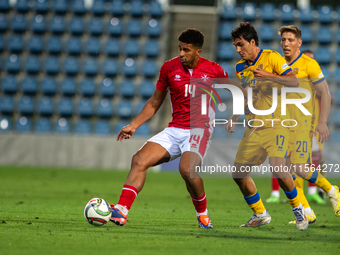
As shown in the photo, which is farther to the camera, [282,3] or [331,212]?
[282,3]

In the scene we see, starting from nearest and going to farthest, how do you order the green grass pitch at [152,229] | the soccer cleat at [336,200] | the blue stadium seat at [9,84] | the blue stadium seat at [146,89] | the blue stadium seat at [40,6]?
the green grass pitch at [152,229] < the soccer cleat at [336,200] < the blue stadium seat at [146,89] < the blue stadium seat at [9,84] < the blue stadium seat at [40,6]

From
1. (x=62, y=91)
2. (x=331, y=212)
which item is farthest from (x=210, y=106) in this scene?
(x=62, y=91)

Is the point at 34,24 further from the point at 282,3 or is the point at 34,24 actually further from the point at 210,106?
the point at 210,106

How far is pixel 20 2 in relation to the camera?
1734 centimetres

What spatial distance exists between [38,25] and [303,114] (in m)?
13.9

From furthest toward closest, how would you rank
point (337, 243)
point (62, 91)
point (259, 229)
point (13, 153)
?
point (62, 91), point (13, 153), point (259, 229), point (337, 243)

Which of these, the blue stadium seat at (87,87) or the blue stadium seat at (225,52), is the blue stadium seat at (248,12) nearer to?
the blue stadium seat at (225,52)

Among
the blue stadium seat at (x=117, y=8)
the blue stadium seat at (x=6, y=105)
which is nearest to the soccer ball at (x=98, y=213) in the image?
the blue stadium seat at (x=6, y=105)

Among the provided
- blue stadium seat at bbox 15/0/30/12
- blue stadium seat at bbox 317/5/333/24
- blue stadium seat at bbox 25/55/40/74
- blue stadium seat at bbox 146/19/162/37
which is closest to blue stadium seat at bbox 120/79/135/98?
blue stadium seat at bbox 146/19/162/37

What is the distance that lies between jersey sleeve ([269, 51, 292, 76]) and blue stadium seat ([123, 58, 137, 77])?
1190cm

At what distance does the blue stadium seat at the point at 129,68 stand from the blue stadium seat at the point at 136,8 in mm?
1978

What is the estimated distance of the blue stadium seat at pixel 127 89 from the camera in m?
15.8

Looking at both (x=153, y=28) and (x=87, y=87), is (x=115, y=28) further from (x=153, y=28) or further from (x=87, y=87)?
(x=87, y=87)

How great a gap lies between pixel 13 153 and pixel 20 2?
21.5 feet
